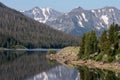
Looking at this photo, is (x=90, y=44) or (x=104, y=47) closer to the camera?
(x=104, y=47)

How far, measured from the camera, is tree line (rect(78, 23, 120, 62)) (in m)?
145

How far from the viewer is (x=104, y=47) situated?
150 m

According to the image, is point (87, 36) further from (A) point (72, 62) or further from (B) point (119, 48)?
(B) point (119, 48)

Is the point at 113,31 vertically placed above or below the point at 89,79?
above

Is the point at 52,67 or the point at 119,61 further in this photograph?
the point at 52,67

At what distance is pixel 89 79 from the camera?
10281 cm

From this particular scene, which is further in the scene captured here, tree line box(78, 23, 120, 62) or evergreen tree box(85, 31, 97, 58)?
evergreen tree box(85, 31, 97, 58)

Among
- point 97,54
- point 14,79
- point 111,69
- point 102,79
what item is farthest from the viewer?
point 97,54

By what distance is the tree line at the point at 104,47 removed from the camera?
145m

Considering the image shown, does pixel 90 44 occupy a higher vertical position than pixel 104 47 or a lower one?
higher

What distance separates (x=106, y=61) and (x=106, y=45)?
22.4 ft

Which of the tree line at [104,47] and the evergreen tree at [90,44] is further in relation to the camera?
the evergreen tree at [90,44]

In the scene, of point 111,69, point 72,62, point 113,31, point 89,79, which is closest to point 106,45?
point 113,31

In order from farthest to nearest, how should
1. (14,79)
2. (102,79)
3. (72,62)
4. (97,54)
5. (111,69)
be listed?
(72,62), (97,54), (111,69), (14,79), (102,79)
